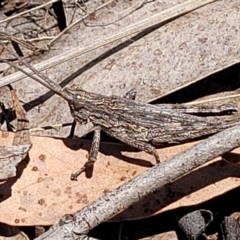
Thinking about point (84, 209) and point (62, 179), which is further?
point (62, 179)

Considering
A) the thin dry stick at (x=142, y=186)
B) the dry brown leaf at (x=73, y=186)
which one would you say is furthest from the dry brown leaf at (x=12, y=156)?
the thin dry stick at (x=142, y=186)

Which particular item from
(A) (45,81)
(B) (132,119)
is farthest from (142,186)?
(A) (45,81)

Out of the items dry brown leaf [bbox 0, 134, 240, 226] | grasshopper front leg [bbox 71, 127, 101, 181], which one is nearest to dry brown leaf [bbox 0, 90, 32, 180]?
dry brown leaf [bbox 0, 134, 240, 226]

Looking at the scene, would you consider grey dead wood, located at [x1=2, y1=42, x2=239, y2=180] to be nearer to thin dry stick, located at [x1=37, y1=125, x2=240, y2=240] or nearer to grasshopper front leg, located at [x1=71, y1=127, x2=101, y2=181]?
grasshopper front leg, located at [x1=71, y1=127, x2=101, y2=181]

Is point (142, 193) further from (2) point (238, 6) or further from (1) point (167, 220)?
(2) point (238, 6)

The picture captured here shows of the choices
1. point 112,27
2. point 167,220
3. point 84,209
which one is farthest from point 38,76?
point 167,220

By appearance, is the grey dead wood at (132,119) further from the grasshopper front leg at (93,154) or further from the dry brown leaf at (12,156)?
the dry brown leaf at (12,156)

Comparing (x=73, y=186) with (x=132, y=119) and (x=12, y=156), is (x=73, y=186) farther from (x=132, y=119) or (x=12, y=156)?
(x=132, y=119)
